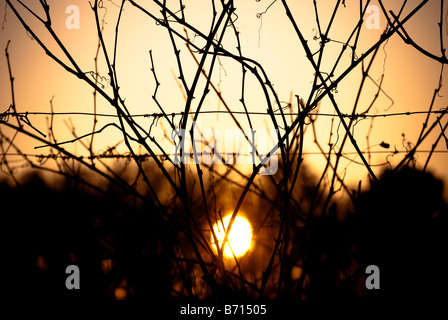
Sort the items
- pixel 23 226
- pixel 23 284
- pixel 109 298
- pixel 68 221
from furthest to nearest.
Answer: pixel 23 226
pixel 23 284
pixel 68 221
pixel 109 298

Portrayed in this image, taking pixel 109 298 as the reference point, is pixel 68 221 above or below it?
above

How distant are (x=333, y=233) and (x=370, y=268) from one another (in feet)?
0.64

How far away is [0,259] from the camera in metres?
6.50

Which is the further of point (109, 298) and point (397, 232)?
point (109, 298)

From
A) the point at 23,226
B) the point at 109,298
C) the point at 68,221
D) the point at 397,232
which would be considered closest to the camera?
the point at 397,232

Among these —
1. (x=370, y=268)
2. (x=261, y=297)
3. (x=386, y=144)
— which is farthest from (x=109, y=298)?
(x=386, y=144)

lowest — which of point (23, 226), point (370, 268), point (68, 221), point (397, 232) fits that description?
point (370, 268)

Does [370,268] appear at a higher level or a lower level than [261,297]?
higher

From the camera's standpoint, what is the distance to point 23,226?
628 centimetres

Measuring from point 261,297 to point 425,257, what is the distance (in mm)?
1299
